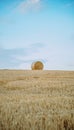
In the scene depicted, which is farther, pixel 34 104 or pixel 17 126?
pixel 34 104

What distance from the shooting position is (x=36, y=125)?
5.29m

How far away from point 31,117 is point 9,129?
1.99ft

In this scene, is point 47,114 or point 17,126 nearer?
point 17,126

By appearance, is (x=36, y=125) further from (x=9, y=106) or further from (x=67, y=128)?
(x=9, y=106)

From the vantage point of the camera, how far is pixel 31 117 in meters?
5.67

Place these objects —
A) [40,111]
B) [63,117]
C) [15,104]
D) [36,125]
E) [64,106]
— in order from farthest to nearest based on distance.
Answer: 1. [15,104]
2. [64,106]
3. [40,111]
4. [63,117]
5. [36,125]

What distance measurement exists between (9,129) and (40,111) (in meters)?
1.19

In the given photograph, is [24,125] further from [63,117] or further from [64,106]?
[64,106]

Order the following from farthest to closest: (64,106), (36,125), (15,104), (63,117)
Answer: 1. (15,104)
2. (64,106)
3. (63,117)
4. (36,125)

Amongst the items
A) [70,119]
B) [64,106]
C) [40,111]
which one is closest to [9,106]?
[40,111]

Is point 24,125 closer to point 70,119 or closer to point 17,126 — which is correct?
point 17,126

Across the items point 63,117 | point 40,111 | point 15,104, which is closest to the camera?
point 63,117

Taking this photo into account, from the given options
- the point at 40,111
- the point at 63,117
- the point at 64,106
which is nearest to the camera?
the point at 63,117

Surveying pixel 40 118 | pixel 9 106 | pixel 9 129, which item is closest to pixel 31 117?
pixel 40 118
